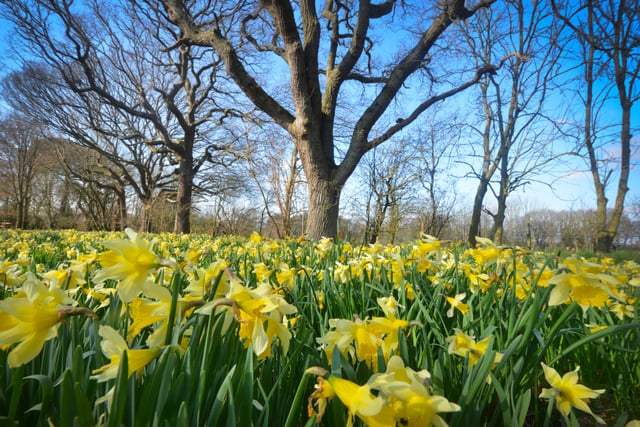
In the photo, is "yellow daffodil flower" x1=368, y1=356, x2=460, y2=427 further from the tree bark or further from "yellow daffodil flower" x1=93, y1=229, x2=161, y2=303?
the tree bark

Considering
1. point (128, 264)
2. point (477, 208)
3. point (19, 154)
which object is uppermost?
point (19, 154)

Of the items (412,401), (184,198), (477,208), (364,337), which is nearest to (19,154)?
(184,198)

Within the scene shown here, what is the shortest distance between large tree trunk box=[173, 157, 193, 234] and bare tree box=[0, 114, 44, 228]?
8672mm

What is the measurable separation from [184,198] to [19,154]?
1258 centimetres

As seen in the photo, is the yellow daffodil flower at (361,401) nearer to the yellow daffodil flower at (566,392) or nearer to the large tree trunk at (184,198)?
the yellow daffodil flower at (566,392)

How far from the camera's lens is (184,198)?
529 inches

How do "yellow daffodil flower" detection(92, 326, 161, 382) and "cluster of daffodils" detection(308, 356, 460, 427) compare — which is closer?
"cluster of daffodils" detection(308, 356, 460, 427)

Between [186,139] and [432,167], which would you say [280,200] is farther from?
[432,167]

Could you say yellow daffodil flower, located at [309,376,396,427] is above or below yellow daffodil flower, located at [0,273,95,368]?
below

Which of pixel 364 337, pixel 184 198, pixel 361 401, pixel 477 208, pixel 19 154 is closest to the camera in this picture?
pixel 361 401

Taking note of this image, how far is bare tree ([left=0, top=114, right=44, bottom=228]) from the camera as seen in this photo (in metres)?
16.6

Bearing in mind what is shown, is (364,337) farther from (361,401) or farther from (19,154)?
(19,154)

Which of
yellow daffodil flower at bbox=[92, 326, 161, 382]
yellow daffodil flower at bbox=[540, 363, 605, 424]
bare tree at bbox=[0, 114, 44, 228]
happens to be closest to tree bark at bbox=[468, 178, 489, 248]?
yellow daffodil flower at bbox=[540, 363, 605, 424]

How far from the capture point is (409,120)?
739cm
